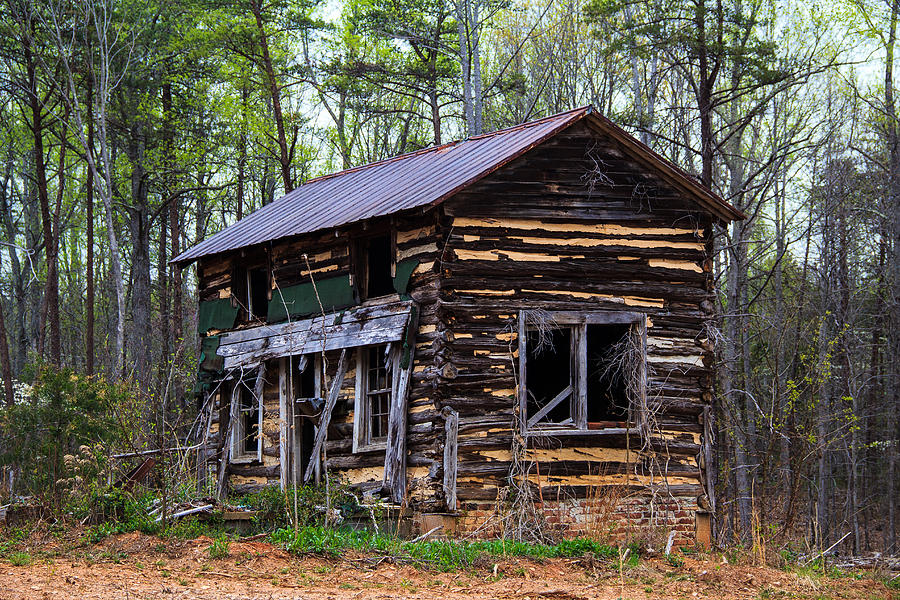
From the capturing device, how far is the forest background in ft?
74.8

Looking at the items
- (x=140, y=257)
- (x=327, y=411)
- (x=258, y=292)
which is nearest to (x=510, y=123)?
(x=140, y=257)

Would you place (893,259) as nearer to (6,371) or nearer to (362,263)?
(362,263)

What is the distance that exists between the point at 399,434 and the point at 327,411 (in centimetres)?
122

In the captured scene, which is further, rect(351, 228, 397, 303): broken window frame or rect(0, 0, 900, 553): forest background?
rect(0, 0, 900, 553): forest background

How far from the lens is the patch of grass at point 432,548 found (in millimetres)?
10477

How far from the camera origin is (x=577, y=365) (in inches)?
523

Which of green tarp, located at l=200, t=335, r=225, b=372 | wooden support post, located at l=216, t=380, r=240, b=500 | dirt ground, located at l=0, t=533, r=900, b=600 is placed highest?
green tarp, located at l=200, t=335, r=225, b=372

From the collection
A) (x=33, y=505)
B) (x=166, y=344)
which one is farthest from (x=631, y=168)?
(x=166, y=344)

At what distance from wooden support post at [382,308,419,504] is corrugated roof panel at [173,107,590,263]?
177 centimetres

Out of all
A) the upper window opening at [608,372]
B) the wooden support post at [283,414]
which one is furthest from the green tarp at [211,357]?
the upper window opening at [608,372]

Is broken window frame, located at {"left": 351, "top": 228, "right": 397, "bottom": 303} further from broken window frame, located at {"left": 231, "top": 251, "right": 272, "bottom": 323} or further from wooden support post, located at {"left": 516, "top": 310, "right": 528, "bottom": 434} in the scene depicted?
broken window frame, located at {"left": 231, "top": 251, "right": 272, "bottom": 323}

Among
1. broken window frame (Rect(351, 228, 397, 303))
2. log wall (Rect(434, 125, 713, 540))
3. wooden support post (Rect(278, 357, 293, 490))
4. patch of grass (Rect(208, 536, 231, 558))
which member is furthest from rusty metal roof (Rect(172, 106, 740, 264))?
patch of grass (Rect(208, 536, 231, 558))

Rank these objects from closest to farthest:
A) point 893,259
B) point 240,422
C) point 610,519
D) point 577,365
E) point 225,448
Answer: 1. point 610,519
2. point 577,365
3. point 225,448
4. point 240,422
5. point 893,259

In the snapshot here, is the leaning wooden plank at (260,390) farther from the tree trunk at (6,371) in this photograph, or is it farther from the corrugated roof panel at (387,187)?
the tree trunk at (6,371)
